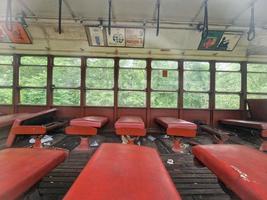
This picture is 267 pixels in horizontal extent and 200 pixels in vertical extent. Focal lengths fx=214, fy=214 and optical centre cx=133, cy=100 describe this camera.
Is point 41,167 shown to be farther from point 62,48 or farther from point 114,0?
point 62,48

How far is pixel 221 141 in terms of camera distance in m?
3.88

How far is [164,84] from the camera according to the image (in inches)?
217

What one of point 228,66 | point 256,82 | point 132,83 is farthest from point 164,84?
point 256,82

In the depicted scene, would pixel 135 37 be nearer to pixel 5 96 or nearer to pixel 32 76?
pixel 32 76

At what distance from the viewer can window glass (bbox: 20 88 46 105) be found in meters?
5.42

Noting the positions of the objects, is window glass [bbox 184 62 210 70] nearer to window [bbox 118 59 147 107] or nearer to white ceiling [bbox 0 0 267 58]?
white ceiling [bbox 0 0 267 58]

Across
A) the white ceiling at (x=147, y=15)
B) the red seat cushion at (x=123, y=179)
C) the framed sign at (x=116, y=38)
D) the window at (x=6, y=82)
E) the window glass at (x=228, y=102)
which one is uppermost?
the white ceiling at (x=147, y=15)

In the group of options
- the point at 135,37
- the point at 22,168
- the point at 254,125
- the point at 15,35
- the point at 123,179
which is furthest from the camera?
the point at 15,35

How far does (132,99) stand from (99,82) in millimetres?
950

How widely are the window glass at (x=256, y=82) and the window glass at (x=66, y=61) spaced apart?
4442 mm

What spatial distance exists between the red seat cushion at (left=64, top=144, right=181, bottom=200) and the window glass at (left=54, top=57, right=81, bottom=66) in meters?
4.17

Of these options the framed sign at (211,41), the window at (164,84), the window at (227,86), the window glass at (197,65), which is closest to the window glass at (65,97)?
the window at (164,84)

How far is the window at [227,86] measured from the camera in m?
5.57

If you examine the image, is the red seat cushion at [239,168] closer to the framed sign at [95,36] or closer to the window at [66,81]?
the framed sign at [95,36]
